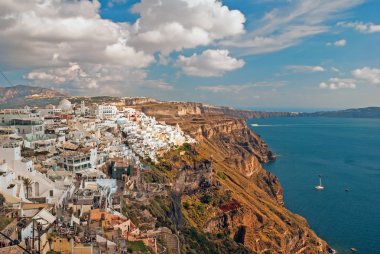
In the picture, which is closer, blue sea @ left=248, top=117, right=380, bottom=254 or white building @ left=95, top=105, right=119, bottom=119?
blue sea @ left=248, top=117, right=380, bottom=254

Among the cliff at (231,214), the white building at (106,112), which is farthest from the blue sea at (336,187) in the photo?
the white building at (106,112)

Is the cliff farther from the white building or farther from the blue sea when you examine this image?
the white building

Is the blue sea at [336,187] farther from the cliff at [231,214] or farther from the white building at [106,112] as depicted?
the white building at [106,112]

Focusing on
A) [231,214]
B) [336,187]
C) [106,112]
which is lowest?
[336,187]

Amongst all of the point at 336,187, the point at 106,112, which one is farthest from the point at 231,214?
the point at 336,187

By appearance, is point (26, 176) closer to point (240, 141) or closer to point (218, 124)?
point (218, 124)

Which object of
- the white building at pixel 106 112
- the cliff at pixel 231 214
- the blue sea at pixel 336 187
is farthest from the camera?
the white building at pixel 106 112

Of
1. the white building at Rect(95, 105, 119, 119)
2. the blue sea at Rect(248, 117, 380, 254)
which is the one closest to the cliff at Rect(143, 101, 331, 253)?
the blue sea at Rect(248, 117, 380, 254)

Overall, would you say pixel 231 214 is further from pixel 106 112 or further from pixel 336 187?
pixel 336 187

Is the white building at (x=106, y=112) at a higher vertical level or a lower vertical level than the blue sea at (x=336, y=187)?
higher
